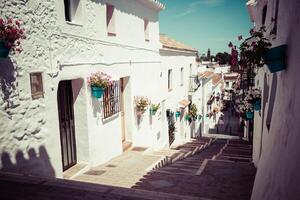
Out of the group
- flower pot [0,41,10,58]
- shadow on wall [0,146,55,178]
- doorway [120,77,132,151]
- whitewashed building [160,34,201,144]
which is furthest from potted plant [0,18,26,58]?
whitewashed building [160,34,201,144]

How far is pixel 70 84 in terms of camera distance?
709 centimetres

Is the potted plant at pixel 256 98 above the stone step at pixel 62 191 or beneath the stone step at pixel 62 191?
above

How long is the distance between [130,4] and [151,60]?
298 cm

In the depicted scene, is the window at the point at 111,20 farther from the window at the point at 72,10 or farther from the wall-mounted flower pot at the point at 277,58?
the wall-mounted flower pot at the point at 277,58

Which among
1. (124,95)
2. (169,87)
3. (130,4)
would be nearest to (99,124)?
(124,95)

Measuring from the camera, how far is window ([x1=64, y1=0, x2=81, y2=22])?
6832 millimetres

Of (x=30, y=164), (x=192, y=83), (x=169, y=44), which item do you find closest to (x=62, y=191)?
(x=30, y=164)

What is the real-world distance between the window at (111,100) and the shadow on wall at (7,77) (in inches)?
144

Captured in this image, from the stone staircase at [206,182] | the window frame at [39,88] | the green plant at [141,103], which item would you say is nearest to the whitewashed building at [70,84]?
the window frame at [39,88]

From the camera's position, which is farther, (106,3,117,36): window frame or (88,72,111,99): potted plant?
(106,3,117,36): window frame

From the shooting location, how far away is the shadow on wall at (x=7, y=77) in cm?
462

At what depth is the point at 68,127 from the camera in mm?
7074

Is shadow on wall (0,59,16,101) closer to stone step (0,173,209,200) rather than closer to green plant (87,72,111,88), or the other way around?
stone step (0,173,209,200)

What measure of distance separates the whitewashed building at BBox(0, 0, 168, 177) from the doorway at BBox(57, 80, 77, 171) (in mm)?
26
